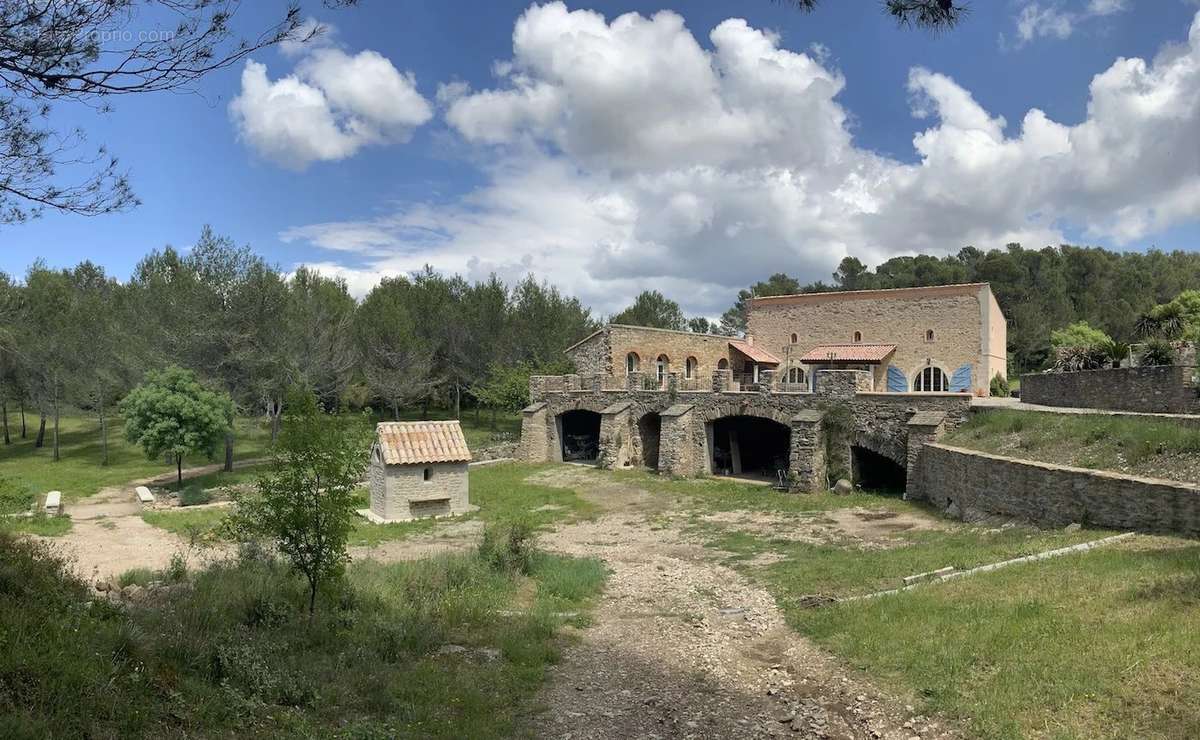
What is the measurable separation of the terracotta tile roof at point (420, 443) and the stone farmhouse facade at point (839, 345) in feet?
32.6

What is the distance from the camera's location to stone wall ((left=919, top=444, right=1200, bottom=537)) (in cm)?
977

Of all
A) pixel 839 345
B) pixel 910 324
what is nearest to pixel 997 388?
pixel 910 324

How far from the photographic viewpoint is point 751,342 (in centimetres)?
3575

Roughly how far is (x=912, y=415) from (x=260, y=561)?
16872 mm

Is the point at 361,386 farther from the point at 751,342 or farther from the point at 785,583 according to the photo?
the point at 785,583

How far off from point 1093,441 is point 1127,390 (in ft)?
17.2

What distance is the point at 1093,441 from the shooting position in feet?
43.8

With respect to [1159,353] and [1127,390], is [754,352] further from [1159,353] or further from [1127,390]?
[1127,390]

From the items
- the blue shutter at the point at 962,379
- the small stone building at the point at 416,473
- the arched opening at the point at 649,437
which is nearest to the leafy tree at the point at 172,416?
the small stone building at the point at 416,473

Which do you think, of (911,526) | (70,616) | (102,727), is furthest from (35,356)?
(911,526)

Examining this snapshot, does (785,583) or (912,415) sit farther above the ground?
(912,415)

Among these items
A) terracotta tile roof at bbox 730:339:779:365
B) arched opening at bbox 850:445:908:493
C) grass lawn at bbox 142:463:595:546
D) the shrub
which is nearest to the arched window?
terracotta tile roof at bbox 730:339:779:365

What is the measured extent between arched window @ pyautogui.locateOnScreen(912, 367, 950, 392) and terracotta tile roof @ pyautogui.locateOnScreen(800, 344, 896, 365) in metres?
1.71

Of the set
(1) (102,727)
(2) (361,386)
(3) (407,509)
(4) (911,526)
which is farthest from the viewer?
(2) (361,386)
